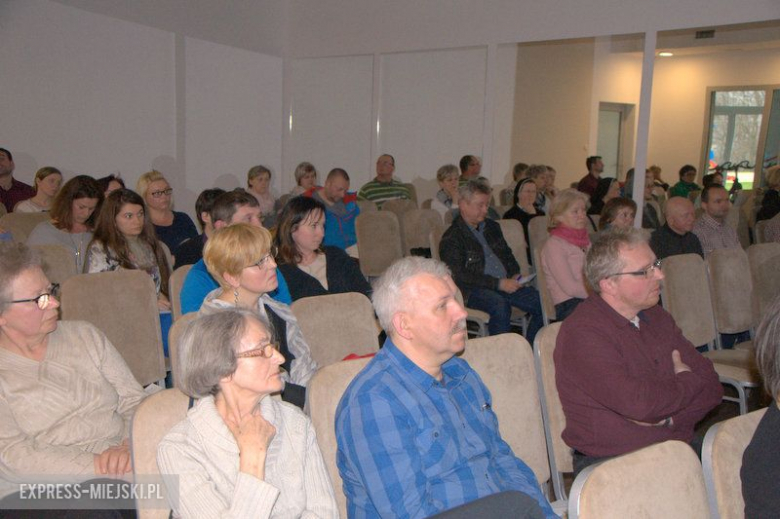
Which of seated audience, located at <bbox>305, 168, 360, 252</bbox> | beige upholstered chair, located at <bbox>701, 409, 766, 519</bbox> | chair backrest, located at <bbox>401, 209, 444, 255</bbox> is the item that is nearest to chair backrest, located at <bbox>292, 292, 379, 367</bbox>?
beige upholstered chair, located at <bbox>701, 409, 766, 519</bbox>

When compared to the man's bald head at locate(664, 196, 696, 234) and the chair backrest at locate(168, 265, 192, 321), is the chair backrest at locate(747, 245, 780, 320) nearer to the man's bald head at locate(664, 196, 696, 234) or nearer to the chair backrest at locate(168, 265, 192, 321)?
the man's bald head at locate(664, 196, 696, 234)

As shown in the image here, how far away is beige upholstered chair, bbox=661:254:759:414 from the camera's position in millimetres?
3727

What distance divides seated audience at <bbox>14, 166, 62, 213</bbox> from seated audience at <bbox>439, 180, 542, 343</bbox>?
129 inches

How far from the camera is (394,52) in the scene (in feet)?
29.3

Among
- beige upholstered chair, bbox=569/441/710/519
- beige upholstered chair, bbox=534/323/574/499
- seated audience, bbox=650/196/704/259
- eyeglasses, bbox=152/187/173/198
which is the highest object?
eyeglasses, bbox=152/187/173/198

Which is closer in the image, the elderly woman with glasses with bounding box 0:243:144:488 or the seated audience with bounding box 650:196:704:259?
the elderly woman with glasses with bounding box 0:243:144:488

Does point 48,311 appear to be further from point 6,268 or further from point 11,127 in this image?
point 11,127

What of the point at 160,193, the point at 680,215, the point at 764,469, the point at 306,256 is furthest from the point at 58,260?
the point at 680,215

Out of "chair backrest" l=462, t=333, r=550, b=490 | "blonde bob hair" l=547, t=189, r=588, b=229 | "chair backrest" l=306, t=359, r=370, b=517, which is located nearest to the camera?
"chair backrest" l=306, t=359, r=370, b=517

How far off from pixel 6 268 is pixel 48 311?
17 cm

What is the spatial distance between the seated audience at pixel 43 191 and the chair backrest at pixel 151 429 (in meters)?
4.53

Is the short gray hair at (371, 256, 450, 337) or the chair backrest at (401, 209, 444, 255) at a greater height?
the short gray hair at (371, 256, 450, 337)

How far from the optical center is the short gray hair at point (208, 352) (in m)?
1.71

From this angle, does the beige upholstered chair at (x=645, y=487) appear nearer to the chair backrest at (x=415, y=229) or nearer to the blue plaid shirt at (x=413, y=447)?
the blue plaid shirt at (x=413, y=447)
